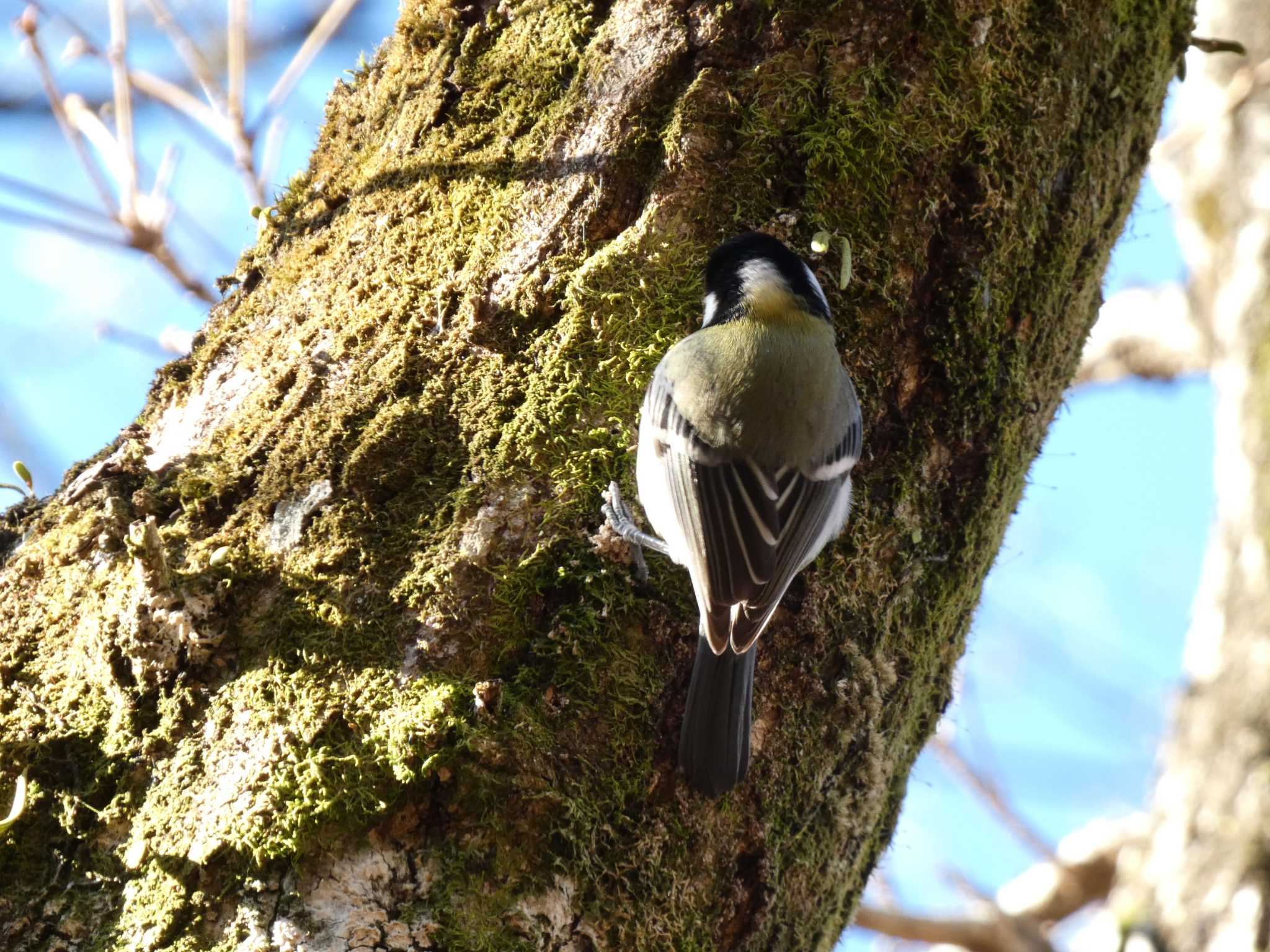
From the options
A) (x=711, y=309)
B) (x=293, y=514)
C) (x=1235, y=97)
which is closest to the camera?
(x=293, y=514)

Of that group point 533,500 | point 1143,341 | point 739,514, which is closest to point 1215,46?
point 739,514

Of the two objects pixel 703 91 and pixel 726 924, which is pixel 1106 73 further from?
pixel 726 924

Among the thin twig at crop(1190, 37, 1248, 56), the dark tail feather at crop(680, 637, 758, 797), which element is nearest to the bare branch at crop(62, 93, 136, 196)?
the dark tail feather at crop(680, 637, 758, 797)

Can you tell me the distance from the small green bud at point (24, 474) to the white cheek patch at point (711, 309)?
1.49 metres

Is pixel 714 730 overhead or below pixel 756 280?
below

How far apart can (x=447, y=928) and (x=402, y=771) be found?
0.25 metres

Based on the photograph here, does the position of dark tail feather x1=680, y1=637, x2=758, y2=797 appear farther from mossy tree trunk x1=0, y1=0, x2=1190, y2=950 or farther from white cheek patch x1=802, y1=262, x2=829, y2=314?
white cheek patch x1=802, y1=262, x2=829, y2=314

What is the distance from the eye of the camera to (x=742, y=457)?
2684 millimetres

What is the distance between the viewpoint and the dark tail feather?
6.37 ft

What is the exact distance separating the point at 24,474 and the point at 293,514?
72 cm

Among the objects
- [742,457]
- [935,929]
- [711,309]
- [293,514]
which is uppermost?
[711,309]

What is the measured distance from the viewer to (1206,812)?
419 centimetres

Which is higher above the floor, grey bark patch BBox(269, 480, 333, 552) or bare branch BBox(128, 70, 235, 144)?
bare branch BBox(128, 70, 235, 144)

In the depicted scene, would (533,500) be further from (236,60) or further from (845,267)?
(236,60)
